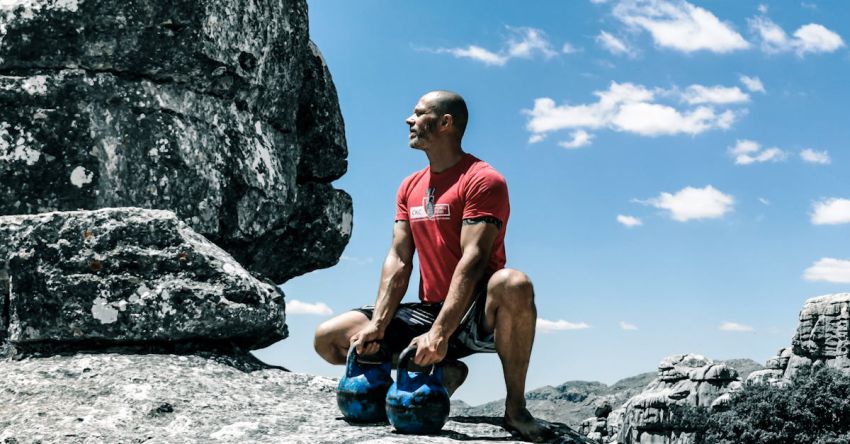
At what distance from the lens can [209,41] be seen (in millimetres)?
5996

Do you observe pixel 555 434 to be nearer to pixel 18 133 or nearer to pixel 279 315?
pixel 279 315

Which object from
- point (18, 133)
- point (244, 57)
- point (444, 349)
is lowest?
point (444, 349)

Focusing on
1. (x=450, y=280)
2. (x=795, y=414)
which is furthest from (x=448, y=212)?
(x=795, y=414)

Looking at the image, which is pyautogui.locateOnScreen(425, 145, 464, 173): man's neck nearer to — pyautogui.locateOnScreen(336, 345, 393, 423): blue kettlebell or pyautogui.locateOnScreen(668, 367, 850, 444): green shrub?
pyautogui.locateOnScreen(336, 345, 393, 423): blue kettlebell

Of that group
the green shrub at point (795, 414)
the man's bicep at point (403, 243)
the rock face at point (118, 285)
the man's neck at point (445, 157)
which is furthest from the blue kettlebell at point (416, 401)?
the green shrub at point (795, 414)

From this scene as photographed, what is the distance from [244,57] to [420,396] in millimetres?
3080

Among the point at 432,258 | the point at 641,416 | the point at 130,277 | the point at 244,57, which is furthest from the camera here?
the point at 641,416

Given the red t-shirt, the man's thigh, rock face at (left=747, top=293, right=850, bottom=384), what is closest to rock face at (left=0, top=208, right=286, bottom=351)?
the man's thigh

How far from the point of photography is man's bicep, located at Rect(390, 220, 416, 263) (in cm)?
475

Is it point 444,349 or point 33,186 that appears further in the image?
point 33,186

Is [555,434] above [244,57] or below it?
below

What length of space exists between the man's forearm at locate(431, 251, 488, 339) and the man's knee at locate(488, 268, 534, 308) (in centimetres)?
9

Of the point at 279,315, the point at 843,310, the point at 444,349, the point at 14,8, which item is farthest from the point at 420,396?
the point at 843,310

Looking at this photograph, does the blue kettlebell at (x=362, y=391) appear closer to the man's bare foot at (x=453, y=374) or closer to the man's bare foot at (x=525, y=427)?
the man's bare foot at (x=453, y=374)
